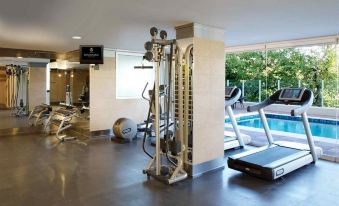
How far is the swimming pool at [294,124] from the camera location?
25.7 feet

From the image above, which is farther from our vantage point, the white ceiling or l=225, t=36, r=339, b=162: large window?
l=225, t=36, r=339, b=162: large window

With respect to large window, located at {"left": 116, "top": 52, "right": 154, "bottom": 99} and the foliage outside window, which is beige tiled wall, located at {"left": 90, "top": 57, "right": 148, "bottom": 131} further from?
the foliage outside window

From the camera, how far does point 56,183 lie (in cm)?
376

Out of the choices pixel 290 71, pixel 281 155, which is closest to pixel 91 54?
pixel 281 155

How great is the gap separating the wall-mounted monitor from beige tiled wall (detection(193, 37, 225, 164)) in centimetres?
315

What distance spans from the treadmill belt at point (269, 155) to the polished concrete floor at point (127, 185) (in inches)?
10.1

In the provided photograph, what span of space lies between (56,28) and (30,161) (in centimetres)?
232

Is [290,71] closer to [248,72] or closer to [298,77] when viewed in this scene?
[298,77]

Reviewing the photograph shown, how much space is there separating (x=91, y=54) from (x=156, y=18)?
9.84 ft

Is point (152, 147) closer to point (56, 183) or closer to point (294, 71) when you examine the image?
point (56, 183)

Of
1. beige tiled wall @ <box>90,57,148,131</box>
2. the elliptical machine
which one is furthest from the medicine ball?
the elliptical machine

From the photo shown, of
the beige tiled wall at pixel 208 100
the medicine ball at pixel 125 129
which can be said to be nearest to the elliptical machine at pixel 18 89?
the medicine ball at pixel 125 129

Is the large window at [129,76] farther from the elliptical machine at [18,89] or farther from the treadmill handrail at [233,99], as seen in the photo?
the treadmill handrail at [233,99]

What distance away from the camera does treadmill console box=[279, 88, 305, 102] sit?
4542 mm
